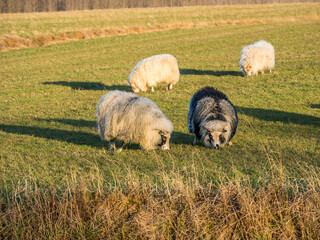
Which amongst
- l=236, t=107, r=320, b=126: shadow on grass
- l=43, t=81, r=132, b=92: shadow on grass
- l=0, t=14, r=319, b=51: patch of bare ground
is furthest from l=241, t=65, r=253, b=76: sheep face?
l=0, t=14, r=319, b=51: patch of bare ground

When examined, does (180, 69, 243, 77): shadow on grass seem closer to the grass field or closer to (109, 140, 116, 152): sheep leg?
the grass field

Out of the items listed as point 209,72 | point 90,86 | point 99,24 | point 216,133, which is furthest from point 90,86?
point 99,24

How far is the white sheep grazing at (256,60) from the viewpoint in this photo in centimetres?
2045

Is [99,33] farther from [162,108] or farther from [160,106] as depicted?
[162,108]

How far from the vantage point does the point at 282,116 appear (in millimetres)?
13133

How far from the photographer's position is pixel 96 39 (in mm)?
40938

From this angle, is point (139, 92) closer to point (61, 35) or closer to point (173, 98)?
point (173, 98)

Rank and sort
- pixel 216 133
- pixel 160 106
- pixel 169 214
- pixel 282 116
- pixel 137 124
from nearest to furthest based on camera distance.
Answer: pixel 169 214, pixel 216 133, pixel 137 124, pixel 282 116, pixel 160 106

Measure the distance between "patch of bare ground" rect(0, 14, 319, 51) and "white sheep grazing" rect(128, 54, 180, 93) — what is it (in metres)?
23.9

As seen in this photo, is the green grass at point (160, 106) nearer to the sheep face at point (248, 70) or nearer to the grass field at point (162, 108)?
the grass field at point (162, 108)

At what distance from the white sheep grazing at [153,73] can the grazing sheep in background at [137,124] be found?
7.75m

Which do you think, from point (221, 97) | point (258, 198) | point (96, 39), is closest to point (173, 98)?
point (221, 97)

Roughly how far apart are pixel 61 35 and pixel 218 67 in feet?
74.8

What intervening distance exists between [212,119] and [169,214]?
470cm
